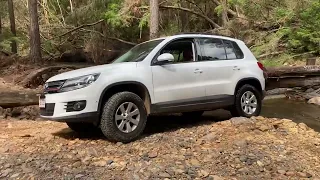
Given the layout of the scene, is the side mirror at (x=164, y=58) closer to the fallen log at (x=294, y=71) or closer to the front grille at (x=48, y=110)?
the front grille at (x=48, y=110)

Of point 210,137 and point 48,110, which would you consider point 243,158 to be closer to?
point 210,137

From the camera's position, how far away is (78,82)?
5.66 meters

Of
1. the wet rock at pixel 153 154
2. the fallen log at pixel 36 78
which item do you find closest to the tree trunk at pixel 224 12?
the fallen log at pixel 36 78

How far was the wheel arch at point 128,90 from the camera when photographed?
18.9 feet

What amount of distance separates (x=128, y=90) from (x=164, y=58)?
833 millimetres

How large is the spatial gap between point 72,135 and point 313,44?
14248 millimetres

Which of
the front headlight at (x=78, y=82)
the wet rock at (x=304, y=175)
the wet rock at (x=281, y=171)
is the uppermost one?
the front headlight at (x=78, y=82)

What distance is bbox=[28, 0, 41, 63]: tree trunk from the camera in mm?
17422

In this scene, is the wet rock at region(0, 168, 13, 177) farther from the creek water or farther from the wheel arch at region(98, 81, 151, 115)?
the creek water

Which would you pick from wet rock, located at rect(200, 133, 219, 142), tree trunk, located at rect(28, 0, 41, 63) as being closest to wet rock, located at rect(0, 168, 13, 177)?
wet rock, located at rect(200, 133, 219, 142)

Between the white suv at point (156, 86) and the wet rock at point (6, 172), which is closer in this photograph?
the wet rock at point (6, 172)

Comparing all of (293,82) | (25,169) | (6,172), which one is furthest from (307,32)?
(6,172)

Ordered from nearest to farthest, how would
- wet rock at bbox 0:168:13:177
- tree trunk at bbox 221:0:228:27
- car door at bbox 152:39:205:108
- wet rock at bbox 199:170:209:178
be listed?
wet rock at bbox 0:168:13:177
wet rock at bbox 199:170:209:178
car door at bbox 152:39:205:108
tree trunk at bbox 221:0:228:27

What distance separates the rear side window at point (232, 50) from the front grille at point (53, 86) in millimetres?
3533
